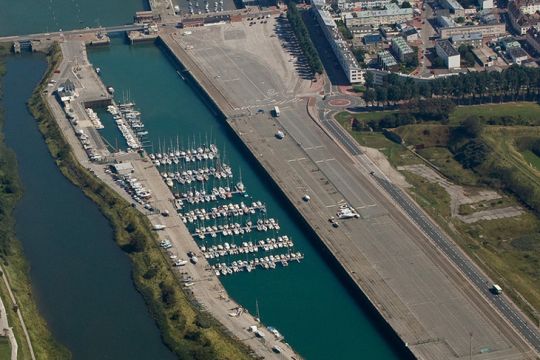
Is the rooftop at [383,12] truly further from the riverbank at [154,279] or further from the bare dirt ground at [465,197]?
the riverbank at [154,279]

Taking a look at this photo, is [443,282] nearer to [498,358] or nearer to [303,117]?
[498,358]

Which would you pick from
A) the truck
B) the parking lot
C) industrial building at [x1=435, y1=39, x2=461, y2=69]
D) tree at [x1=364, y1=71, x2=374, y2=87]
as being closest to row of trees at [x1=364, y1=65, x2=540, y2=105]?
tree at [x1=364, y1=71, x2=374, y2=87]

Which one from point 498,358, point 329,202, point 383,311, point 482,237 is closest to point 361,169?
point 329,202

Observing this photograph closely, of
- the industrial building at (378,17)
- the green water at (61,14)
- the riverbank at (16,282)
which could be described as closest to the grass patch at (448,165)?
the industrial building at (378,17)

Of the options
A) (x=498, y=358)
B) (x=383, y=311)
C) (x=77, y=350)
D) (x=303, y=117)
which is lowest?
(x=498, y=358)

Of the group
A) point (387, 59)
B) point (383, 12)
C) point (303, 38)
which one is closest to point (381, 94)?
point (387, 59)

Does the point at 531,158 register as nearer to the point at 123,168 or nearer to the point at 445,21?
the point at 445,21
